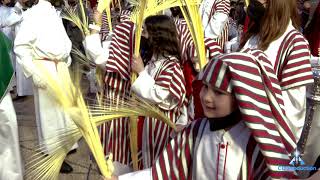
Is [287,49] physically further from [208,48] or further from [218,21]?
[218,21]

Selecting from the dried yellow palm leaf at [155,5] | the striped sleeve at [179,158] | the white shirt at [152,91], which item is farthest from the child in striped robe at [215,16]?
the striped sleeve at [179,158]

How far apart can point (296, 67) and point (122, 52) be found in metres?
1.09

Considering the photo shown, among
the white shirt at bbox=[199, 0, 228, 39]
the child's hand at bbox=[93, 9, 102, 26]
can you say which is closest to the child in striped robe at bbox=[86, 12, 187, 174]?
the child's hand at bbox=[93, 9, 102, 26]

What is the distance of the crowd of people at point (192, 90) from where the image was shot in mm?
1577

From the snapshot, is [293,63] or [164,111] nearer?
[293,63]

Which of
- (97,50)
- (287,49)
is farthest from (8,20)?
(287,49)

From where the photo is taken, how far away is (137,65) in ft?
8.80

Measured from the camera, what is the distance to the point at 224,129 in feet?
5.53

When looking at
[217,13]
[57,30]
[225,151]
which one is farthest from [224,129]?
[217,13]

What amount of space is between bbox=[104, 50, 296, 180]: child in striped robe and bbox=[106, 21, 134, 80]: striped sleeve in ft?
3.85

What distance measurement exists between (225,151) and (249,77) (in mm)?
292

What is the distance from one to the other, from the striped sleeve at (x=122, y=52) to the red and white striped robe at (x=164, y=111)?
278 mm

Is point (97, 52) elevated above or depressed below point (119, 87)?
above

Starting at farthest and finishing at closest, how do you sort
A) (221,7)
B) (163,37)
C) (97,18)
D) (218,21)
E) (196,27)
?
(221,7)
(218,21)
(97,18)
(163,37)
(196,27)
